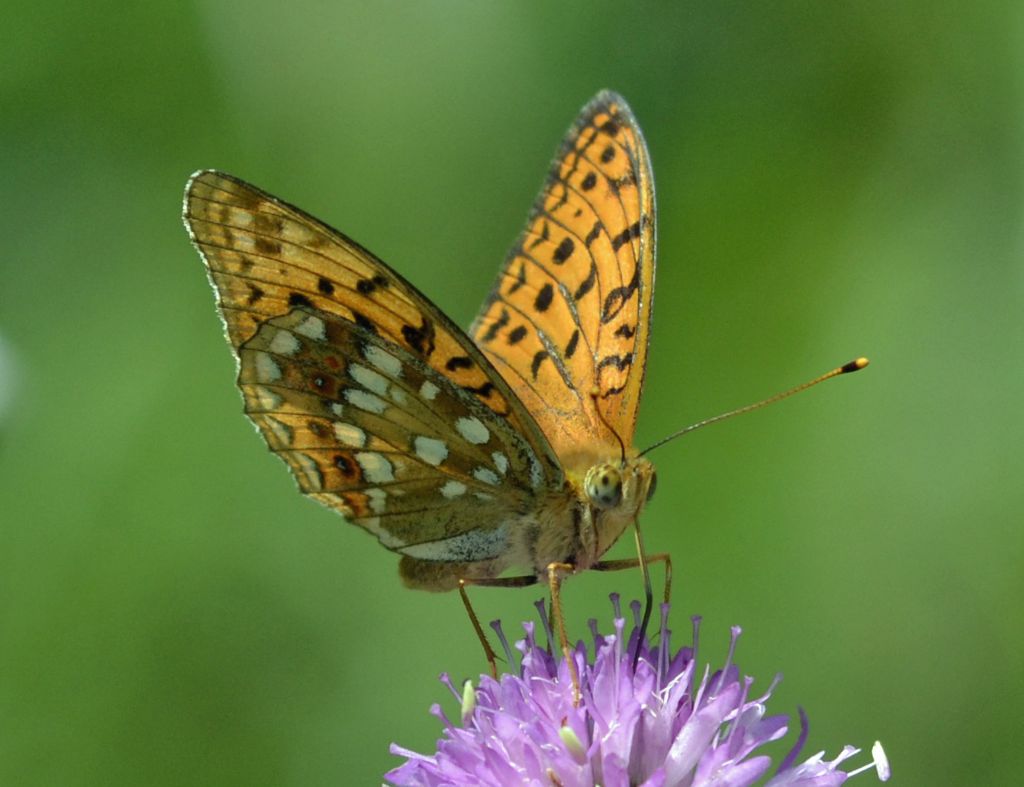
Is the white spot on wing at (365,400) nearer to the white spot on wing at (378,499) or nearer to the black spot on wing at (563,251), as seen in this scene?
the white spot on wing at (378,499)

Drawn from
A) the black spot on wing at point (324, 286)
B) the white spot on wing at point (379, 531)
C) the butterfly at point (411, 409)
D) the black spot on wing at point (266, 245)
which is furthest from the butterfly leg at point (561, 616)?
the black spot on wing at point (266, 245)

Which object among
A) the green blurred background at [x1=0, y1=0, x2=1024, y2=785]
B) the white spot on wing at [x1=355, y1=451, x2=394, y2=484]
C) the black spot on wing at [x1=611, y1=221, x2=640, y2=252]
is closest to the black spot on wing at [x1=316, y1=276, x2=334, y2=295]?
the white spot on wing at [x1=355, y1=451, x2=394, y2=484]

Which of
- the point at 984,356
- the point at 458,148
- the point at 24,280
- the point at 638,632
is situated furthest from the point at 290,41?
the point at 638,632

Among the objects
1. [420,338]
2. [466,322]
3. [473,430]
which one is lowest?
[473,430]

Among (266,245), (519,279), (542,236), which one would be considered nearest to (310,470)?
(266,245)

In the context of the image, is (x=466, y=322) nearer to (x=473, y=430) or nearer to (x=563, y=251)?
(x=563, y=251)
